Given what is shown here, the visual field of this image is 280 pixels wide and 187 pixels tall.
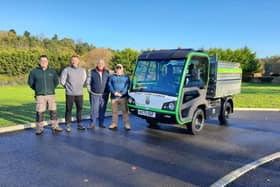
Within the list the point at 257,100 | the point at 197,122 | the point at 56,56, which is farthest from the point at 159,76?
the point at 56,56

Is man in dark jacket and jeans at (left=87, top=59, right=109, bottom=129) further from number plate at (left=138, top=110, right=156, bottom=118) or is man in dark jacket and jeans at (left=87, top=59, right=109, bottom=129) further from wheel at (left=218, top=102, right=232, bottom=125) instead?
wheel at (left=218, top=102, right=232, bottom=125)

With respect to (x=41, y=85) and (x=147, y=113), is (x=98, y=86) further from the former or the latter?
(x=147, y=113)

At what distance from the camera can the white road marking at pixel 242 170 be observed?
13.0 ft

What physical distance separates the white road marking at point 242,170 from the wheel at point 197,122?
7.00 feet

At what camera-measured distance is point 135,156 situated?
520cm

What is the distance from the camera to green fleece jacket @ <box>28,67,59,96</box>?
6512 millimetres

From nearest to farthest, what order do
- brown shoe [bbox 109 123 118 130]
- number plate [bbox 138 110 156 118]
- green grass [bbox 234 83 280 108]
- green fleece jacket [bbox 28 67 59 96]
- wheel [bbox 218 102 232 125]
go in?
1. green fleece jacket [bbox 28 67 59 96]
2. number plate [bbox 138 110 156 118]
3. brown shoe [bbox 109 123 118 130]
4. wheel [bbox 218 102 232 125]
5. green grass [bbox 234 83 280 108]

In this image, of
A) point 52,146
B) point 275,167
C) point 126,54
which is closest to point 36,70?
point 52,146

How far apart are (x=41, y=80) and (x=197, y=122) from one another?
4.53 m

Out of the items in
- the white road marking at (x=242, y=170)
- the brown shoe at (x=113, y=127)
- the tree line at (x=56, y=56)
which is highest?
the tree line at (x=56, y=56)

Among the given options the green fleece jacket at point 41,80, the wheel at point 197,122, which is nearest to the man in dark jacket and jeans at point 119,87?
the green fleece jacket at point 41,80

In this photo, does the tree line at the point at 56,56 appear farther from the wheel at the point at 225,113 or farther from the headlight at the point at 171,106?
the headlight at the point at 171,106

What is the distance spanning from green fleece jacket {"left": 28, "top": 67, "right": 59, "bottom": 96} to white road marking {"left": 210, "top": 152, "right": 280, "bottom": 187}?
189 inches

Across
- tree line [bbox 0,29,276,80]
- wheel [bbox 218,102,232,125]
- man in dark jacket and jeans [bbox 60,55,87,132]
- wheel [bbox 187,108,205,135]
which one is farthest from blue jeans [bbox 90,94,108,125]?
tree line [bbox 0,29,276,80]
